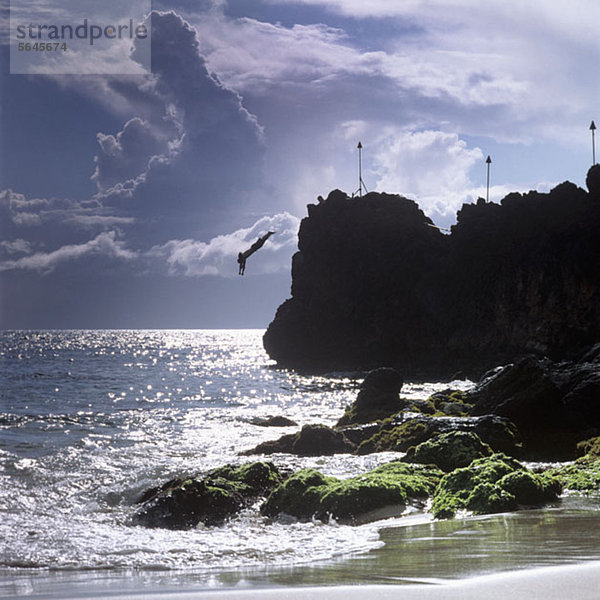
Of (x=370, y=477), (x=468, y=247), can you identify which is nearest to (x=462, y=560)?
(x=370, y=477)

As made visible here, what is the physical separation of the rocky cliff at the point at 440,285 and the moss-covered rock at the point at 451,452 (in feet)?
185

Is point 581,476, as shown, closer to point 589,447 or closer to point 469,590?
point 589,447

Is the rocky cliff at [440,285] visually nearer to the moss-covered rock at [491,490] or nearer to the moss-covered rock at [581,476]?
the moss-covered rock at [581,476]

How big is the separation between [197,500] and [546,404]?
10216 mm

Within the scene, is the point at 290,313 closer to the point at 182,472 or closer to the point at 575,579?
the point at 182,472

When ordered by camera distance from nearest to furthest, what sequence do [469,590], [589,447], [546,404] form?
[469,590] → [589,447] → [546,404]

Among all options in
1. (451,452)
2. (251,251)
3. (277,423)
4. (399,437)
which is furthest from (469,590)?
(277,423)

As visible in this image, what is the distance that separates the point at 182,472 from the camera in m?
15.0

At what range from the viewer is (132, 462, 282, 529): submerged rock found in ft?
32.9

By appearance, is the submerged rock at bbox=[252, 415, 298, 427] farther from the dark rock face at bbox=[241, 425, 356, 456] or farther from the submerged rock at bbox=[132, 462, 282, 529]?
the submerged rock at bbox=[132, 462, 282, 529]

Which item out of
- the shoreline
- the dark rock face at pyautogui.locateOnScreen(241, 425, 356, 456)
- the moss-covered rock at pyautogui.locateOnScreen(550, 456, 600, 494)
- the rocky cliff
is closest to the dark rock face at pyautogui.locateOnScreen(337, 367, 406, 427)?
the dark rock face at pyautogui.locateOnScreen(241, 425, 356, 456)

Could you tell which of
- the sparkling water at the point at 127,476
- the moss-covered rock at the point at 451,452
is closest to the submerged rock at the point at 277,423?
the sparkling water at the point at 127,476

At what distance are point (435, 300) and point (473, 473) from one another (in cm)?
7398

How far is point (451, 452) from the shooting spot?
12586mm
